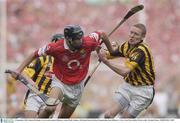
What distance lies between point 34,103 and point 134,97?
160cm

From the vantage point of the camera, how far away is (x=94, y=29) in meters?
23.1

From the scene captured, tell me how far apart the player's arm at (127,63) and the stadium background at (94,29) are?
10687mm

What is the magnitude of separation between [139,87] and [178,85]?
11.8 metres

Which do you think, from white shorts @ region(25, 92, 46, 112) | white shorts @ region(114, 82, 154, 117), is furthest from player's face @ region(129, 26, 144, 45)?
white shorts @ region(25, 92, 46, 112)

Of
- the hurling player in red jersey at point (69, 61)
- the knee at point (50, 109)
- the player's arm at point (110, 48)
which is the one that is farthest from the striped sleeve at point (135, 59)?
the knee at point (50, 109)

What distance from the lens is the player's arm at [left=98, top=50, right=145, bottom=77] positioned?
39.5ft

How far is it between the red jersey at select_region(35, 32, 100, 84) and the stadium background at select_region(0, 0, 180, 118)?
1080 centimetres

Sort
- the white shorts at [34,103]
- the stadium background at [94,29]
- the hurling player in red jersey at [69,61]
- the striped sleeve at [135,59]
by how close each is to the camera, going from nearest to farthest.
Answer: the hurling player in red jersey at [69,61]
the striped sleeve at [135,59]
the white shorts at [34,103]
the stadium background at [94,29]

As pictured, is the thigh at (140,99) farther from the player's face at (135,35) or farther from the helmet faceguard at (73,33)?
the helmet faceguard at (73,33)

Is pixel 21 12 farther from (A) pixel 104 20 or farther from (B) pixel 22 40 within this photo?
(A) pixel 104 20

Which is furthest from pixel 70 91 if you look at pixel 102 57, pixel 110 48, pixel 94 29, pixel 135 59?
pixel 94 29

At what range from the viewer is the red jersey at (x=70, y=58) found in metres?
11.8

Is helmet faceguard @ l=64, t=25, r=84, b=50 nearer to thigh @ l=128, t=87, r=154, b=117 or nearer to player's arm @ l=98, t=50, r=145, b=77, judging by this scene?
player's arm @ l=98, t=50, r=145, b=77

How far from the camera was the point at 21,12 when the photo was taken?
2447cm
